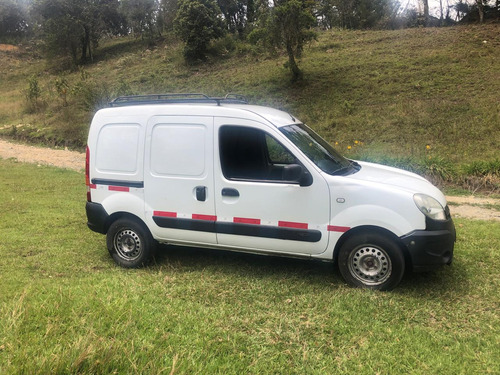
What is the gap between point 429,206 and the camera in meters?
3.97

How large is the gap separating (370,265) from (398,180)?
951 millimetres

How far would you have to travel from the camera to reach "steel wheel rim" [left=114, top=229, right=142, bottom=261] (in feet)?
16.3

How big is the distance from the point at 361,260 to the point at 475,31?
68.2 ft

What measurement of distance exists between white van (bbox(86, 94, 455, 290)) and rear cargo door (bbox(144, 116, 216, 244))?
1 centimetres

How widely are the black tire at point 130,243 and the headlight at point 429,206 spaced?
2993 millimetres

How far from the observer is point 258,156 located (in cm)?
515

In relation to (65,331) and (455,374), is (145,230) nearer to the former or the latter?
(65,331)

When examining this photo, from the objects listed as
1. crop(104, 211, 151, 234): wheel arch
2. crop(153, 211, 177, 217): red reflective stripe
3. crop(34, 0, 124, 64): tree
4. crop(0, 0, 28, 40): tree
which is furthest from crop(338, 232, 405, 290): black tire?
Result: crop(0, 0, 28, 40): tree

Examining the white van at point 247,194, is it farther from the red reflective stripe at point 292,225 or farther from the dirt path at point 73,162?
the dirt path at point 73,162

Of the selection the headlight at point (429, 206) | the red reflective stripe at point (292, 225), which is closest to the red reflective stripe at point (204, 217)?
the red reflective stripe at point (292, 225)

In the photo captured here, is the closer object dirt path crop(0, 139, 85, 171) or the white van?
the white van

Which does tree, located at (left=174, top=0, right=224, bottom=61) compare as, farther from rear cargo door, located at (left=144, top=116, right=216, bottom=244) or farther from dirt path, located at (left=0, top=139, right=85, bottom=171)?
rear cargo door, located at (left=144, top=116, right=216, bottom=244)

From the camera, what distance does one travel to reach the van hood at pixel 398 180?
4.12m

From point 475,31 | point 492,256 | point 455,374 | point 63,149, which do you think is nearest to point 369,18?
point 475,31
